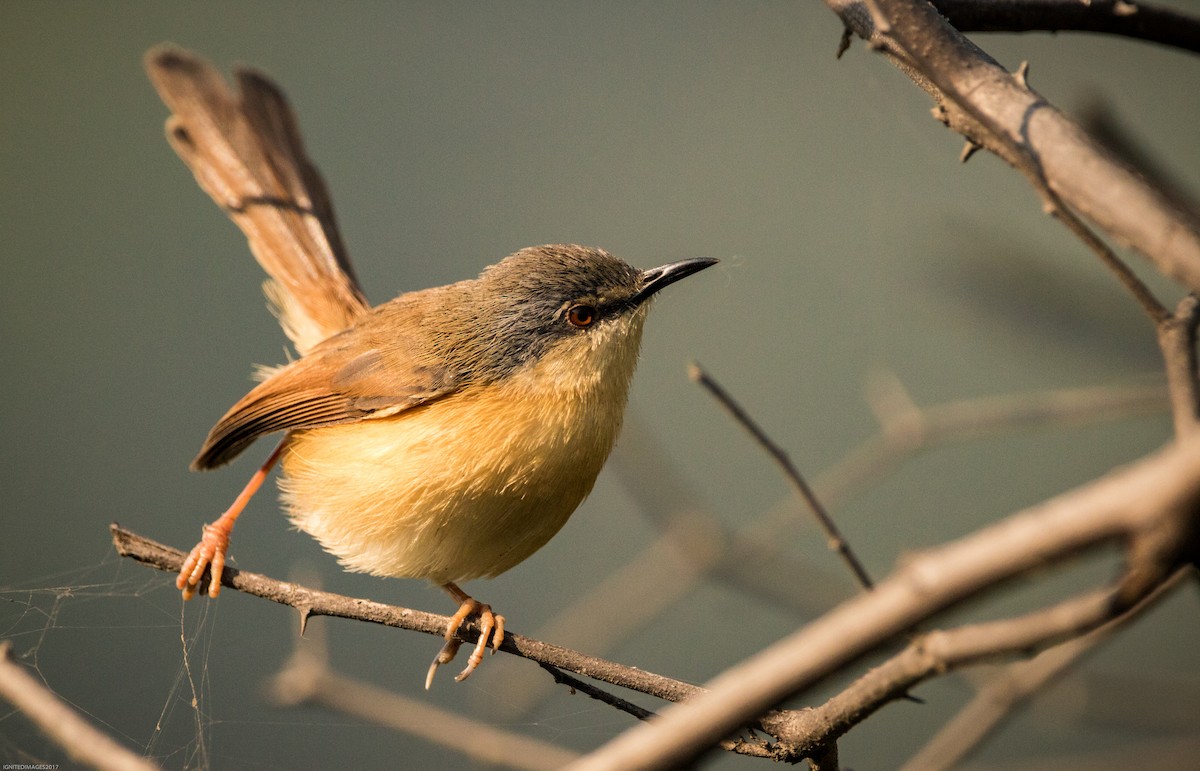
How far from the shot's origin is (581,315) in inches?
130

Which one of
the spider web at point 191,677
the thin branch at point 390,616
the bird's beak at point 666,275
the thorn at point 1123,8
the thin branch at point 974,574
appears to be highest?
the thorn at point 1123,8

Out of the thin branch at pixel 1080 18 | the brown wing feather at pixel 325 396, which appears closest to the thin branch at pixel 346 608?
the brown wing feather at pixel 325 396

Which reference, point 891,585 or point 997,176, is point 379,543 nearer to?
point 891,585

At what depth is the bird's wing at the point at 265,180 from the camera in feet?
13.5

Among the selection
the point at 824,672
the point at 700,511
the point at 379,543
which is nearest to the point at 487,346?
the point at 379,543

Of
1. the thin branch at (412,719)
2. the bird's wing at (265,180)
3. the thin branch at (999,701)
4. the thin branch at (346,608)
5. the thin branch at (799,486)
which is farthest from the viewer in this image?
the bird's wing at (265,180)

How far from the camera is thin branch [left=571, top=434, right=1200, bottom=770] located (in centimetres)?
88

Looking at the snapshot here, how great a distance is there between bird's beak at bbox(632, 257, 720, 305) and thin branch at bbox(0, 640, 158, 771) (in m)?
2.12

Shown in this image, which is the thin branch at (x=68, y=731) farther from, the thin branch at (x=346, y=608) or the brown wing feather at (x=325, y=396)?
the brown wing feather at (x=325, y=396)

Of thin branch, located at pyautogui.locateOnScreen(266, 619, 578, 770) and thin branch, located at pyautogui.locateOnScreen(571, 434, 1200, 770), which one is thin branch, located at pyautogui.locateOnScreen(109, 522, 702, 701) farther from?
thin branch, located at pyautogui.locateOnScreen(571, 434, 1200, 770)

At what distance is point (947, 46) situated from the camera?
178cm

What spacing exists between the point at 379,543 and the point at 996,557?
2.41 metres

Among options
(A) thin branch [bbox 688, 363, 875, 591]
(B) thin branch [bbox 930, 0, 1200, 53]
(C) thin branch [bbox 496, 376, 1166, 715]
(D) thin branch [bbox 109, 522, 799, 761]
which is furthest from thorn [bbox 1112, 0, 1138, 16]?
(D) thin branch [bbox 109, 522, 799, 761]

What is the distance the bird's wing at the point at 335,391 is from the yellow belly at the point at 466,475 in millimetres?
64
